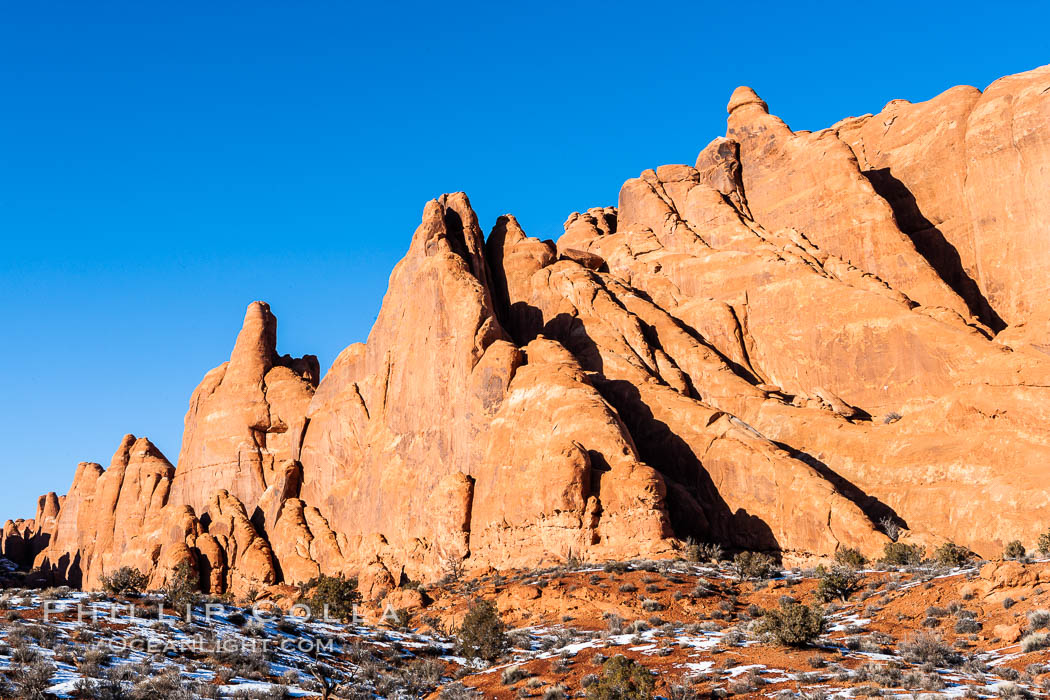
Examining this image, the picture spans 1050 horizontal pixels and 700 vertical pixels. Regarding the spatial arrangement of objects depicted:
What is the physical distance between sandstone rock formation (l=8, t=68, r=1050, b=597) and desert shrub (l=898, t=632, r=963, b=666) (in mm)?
21186

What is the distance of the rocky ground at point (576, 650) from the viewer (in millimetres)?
18375

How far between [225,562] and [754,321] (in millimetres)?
42768

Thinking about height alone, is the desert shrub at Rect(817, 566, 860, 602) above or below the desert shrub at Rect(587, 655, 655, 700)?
above

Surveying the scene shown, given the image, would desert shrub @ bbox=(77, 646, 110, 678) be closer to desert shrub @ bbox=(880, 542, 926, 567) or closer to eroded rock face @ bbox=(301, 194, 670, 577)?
eroded rock face @ bbox=(301, 194, 670, 577)

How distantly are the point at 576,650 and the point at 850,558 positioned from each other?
63.5ft

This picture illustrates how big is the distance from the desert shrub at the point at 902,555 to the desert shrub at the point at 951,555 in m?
0.72

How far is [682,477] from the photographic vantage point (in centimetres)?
5419

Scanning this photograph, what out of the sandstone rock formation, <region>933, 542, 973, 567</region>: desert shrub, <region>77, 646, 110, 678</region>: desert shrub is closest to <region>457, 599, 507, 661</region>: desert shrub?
<region>77, 646, 110, 678</region>: desert shrub

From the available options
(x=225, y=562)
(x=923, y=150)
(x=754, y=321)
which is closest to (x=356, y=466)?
(x=225, y=562)

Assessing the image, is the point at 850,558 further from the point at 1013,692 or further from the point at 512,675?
the point at 1013,692

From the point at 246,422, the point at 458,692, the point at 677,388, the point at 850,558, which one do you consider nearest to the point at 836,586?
the point at 850,558

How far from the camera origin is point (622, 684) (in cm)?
1884

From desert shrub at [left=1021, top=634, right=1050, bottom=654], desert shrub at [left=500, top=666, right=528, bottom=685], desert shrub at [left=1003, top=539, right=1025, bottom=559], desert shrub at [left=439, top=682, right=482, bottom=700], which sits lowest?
desert shrub at [left=439, top=682, right=482, bottom=700]

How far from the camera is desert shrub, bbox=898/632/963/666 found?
2033 centimetres
